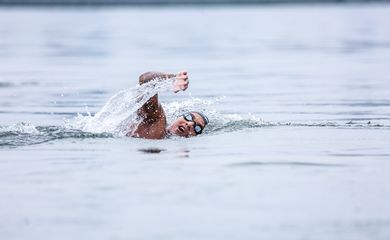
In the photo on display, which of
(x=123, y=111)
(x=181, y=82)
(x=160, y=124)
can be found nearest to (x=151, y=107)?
(x=160, y=124)

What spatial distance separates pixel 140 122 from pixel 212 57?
20.1m

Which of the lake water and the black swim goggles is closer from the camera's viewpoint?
the lake water

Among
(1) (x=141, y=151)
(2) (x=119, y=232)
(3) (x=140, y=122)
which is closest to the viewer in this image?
(2) (x=119, y=232)

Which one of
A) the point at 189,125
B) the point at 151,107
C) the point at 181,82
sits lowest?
the point at 189,125

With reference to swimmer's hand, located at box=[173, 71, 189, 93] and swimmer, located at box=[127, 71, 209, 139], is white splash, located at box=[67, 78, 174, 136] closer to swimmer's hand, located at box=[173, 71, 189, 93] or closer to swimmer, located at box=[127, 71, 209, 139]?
swimmer, located at box=[127, 71, 209, 139]

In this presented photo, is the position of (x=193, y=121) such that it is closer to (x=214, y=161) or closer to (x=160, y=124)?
(x=160, y=124)

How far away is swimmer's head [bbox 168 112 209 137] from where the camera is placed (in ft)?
49.6

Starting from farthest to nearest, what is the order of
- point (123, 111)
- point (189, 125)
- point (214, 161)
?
point (123, 111)
point (189, 125)
point (214, 161)

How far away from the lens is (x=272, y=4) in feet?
323

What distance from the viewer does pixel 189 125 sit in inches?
595

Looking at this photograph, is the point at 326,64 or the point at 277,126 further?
the point at 326,64

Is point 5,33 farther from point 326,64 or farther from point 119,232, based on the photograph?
point 119,232

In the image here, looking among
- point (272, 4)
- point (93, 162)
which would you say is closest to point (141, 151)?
point (93, 162)

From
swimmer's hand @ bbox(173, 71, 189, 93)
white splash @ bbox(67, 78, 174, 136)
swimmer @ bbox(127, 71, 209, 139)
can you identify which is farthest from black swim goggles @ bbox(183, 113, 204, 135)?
swimmer's hand @ bbox(173, 71, 189, 93)
